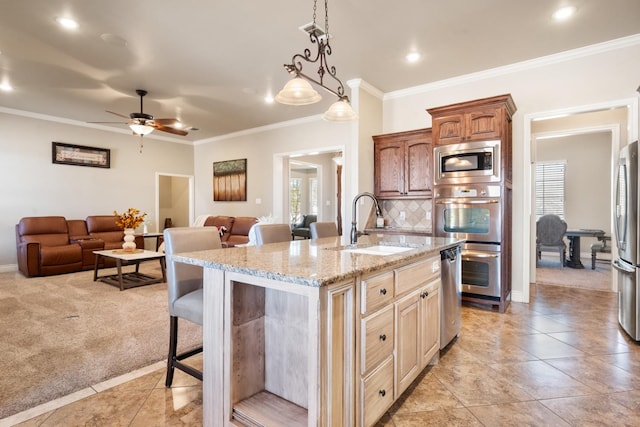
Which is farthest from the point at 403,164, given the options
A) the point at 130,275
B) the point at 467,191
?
the point at 130,275

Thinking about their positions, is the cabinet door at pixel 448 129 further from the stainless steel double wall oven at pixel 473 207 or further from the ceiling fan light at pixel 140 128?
the ceiling fan light at pixel 140 128

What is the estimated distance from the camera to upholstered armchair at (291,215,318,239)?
357 inches

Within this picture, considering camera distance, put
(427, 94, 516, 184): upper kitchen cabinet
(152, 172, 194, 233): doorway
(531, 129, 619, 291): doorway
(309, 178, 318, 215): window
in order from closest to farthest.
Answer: (427, 94, 516, 184): upper kitchen cabinet, (531, 129, 619, 291): doorway, (152, 172, 194, 233): doorway, (309, 178, 318, 215): window

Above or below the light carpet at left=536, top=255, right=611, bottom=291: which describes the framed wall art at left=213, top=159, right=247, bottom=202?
above

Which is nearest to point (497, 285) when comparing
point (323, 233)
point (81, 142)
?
point (323, 233)

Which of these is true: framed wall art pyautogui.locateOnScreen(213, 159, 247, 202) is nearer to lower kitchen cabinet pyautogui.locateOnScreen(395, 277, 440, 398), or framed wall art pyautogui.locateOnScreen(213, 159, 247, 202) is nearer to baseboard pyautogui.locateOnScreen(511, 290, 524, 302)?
baseboard pyautogui.locateOnScreen(511, 290, 524, 302)

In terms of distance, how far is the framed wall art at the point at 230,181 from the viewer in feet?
24.7

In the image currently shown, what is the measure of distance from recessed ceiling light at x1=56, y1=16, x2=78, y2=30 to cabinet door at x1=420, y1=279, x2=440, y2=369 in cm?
387

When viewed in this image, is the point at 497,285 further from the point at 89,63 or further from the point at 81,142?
the point at 81,142

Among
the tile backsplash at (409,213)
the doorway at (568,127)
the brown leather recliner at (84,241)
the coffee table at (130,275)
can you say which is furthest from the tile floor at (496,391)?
the brown leather recliner at (84,241)

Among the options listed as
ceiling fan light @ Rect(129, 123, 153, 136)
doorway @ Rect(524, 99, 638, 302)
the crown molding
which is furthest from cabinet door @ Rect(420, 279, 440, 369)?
ceiling fan light @ Rect(129, 123, 153, 136)

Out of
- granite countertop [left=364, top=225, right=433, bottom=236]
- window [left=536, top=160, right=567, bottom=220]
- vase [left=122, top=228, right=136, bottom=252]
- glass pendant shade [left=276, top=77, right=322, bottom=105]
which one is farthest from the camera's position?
window [left=536, top=160, right=567, bottom=220]

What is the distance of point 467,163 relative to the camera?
149 inches

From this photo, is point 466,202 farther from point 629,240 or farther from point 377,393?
point 377,393
